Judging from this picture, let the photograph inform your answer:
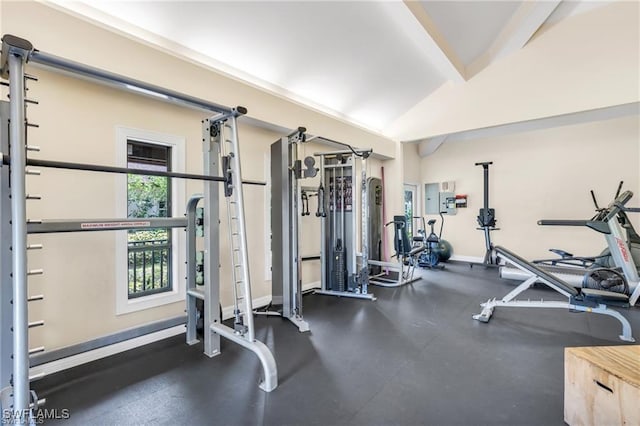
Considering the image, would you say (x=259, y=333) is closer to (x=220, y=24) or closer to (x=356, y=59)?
(x=220, y=24)

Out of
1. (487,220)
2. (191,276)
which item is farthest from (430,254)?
(191,276)

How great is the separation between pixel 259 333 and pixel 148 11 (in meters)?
3.25

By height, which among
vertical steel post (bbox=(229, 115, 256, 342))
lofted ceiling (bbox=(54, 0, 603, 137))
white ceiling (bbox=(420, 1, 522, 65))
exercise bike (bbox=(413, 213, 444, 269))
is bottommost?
exercise bike (bbox=(413, 213, 444, 269))

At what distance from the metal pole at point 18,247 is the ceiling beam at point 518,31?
563 centimetres

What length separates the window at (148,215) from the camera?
2.87m

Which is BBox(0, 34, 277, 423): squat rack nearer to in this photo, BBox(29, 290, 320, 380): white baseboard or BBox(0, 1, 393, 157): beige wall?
BBox(29, 290, 320, 380): white baseboard

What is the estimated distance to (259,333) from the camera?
120 inches

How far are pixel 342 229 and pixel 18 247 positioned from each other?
362cm

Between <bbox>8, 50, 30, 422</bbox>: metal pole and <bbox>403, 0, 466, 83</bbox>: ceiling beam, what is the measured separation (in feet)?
11.6

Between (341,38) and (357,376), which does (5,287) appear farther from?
(341,38)

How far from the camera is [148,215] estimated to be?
2.96 meters

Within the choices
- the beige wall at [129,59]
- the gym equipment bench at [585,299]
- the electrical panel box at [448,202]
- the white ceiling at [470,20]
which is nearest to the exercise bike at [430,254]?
the electrical panel box at [448,202]

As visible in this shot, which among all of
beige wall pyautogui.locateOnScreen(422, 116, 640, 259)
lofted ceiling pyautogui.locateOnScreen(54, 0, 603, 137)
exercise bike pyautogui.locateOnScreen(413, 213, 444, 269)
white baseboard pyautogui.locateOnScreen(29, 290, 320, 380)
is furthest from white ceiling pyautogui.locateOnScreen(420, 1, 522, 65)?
white baseboard pyautogui.locateOnScreen(29, 290, 320, 380)

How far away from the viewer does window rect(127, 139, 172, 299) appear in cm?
287
